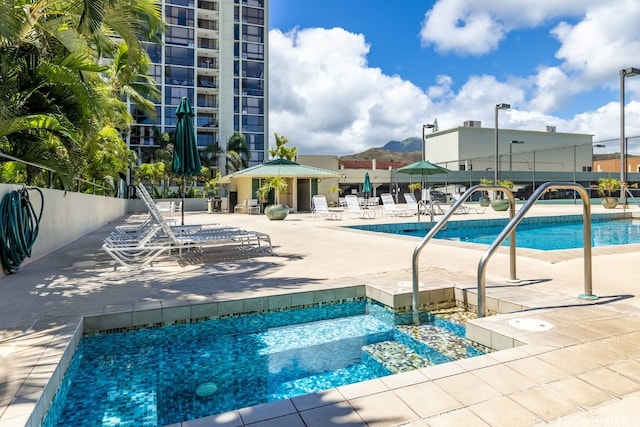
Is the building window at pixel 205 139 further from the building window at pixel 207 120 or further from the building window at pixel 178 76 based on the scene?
the building window at pixel 178 76

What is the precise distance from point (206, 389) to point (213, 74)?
47048mm

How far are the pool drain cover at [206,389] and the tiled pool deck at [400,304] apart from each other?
34.7 inches

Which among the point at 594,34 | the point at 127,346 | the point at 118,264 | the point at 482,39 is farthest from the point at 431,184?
the point at 127,346

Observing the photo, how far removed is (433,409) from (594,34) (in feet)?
56.3

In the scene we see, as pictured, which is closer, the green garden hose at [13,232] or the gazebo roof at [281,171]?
the green garden hose at [13,232]

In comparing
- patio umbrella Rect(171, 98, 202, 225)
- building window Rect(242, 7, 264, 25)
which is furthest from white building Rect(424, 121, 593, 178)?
patio umbrella Rect(171, 98, 202, 225)

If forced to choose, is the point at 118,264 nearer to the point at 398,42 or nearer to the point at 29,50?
the point at 29,50

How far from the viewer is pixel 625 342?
8.71 feet

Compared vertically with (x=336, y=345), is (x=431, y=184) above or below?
above

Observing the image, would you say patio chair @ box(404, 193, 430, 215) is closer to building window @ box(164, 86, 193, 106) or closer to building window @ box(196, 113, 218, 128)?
building window @ box(196, 113, 218, 128)

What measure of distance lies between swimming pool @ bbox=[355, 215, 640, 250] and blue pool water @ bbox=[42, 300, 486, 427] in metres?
6.74

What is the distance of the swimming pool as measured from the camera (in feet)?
32.8

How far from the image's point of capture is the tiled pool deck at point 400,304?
75.1 inches

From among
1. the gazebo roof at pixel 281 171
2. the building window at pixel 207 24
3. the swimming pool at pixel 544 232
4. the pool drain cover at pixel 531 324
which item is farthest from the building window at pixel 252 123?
the pool drain cover at pixel 531 324
